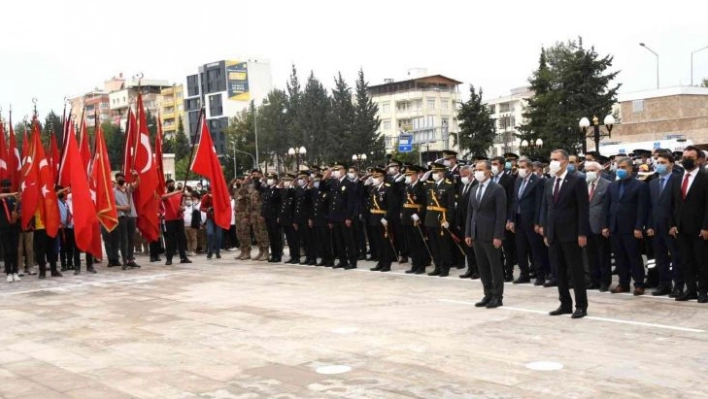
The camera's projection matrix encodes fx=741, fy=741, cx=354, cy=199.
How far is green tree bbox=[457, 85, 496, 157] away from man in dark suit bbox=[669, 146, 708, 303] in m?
49.3

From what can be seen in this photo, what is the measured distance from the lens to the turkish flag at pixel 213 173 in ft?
50.9

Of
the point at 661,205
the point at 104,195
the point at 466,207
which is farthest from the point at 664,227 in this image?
the point at 104,195

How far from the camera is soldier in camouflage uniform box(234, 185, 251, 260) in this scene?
1686 cm

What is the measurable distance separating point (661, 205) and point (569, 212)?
1.75 meters

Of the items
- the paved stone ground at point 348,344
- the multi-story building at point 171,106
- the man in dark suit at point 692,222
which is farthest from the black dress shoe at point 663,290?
the multi-story building at point 171,106

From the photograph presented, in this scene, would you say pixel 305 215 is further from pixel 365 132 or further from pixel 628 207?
pixel 365 132

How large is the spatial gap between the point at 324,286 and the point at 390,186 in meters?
2.76

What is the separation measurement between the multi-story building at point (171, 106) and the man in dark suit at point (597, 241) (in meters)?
126

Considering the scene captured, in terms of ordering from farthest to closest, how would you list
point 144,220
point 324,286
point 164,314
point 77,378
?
point 144,220
point 324,286
point 164,314
point 77,378

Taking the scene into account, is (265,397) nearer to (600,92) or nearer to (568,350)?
(568,350)

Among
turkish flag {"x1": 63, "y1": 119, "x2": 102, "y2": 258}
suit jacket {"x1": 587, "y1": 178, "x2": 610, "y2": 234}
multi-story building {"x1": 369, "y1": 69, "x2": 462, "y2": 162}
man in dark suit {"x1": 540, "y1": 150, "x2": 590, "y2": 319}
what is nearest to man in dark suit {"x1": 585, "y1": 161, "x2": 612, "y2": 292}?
suit jacket {"x1": 587, "y1": 178, "x2": 610, "y2": 234}

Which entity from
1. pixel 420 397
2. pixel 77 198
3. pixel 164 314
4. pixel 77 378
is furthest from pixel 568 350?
pixel 77 198

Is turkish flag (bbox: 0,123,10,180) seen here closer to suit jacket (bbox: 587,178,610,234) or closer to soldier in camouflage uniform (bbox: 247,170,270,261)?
soldier in camouflage uniform (bbox: 247,170,270,261)

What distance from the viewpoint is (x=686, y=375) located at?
5.72m
